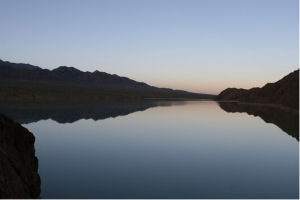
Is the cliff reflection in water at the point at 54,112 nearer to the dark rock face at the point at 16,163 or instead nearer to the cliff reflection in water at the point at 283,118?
the cliff reflection in water at the point at 283,118

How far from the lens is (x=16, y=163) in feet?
26.4

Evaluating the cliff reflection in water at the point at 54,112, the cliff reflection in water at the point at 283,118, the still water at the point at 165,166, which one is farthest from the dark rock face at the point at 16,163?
the cliff reflection in water at the point at 283,118

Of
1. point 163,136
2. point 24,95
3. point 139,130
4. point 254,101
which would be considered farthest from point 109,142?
point 254,101

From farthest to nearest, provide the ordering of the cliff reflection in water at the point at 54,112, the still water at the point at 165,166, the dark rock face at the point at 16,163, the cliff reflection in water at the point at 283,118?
the cliff reflection in water at the point at 54,112 < the cliff reflection in water at the point at 283,118 < the still water at the point at 165,166 < the dark rock face at the point at 16,163

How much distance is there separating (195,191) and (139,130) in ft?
50.1

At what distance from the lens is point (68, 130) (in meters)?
24.2

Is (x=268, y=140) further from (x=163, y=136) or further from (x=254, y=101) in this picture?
(x=254, y=101)

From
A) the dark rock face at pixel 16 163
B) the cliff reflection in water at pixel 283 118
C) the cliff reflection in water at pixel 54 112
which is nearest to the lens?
→ the dark rock face at pixel 16 163

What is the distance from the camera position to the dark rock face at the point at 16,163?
22.5 feet

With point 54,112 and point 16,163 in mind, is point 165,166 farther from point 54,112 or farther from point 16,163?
point 54,112

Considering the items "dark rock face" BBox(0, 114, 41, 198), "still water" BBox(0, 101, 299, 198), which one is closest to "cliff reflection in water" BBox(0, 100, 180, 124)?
"still water" BBox(0, 101, 299, 198)

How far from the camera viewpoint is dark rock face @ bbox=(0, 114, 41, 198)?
270 inches

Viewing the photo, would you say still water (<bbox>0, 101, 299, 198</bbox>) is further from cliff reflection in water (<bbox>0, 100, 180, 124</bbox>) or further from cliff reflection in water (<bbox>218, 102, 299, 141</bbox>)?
cliff reflection in water (<bbox>0, 100, 180, 124</bbox>)

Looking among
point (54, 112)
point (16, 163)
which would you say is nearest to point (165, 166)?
point (16, 163)
